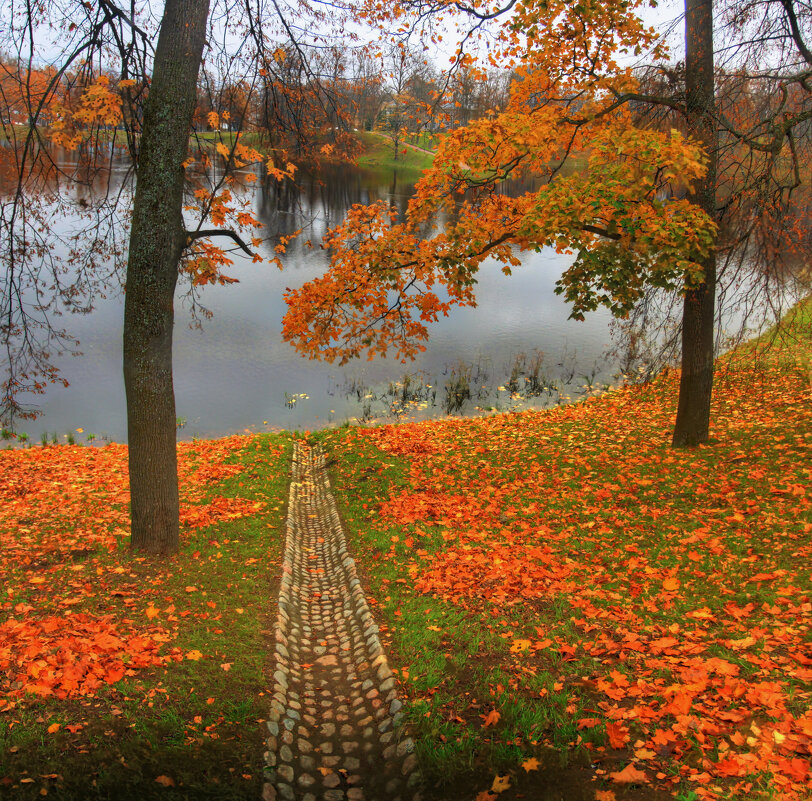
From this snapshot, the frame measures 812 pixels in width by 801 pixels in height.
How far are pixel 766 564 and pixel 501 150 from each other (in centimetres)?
615

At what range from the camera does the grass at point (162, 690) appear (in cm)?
376

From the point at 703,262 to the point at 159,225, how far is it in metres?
7.81

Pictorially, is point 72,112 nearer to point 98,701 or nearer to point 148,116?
point 148,116

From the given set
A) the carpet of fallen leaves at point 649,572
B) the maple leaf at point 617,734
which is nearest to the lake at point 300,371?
the carpet of fallen leaves at point 649,572

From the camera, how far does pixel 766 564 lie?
6.18 m

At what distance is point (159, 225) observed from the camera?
6090mm

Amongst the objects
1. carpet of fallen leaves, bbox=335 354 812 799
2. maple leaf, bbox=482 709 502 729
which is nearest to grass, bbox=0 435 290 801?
maple leaf, bbox=482 709 502 729

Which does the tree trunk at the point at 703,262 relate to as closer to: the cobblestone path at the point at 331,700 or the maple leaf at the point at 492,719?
the cobblestone path at the point at 331,700

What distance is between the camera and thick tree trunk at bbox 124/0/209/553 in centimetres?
600

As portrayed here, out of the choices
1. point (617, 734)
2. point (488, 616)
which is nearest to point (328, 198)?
point (488, 616)

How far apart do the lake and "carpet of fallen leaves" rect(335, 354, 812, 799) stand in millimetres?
5499

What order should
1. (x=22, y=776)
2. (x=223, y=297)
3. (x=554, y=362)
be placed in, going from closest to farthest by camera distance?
(x=22, y=776) → (x=554, y=362) → (x=223, y=297)

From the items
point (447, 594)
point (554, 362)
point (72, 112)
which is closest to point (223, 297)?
point (554, 362)

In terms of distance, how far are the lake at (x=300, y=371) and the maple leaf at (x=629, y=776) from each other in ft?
40.4
